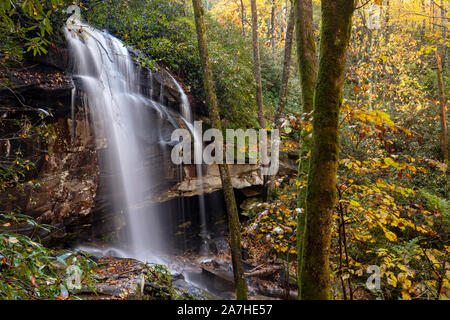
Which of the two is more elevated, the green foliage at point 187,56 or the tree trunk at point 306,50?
the green foliage at point 187,56

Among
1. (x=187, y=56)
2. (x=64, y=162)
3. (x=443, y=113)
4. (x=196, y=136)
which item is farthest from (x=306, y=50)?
(x=443, y=113)

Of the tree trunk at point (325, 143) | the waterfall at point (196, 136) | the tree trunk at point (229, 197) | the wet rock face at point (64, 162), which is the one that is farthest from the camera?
the waterfall at point (196, 136)

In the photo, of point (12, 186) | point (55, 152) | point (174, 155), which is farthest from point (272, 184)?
point (12, 186)

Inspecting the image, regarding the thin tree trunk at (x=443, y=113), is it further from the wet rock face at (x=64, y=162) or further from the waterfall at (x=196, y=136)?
the wet rock face at (x=64, y=162)

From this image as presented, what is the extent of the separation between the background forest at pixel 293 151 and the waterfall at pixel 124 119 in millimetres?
613

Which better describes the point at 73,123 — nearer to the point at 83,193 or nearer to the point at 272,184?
the point at 83,193

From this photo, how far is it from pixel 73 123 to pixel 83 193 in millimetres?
1733

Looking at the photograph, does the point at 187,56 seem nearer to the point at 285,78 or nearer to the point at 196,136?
the point at 196,136

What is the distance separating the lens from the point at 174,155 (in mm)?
7613

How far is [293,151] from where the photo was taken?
35.0 ft

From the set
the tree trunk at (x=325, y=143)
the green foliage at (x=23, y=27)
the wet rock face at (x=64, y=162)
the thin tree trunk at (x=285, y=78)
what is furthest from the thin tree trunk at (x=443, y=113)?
the green foliage at (x=23, y=27)

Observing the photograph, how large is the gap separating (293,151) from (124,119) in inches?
269

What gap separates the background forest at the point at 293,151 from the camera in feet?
9.27

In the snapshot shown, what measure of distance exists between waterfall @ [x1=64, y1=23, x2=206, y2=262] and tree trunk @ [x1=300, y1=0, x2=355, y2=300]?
5.47 meters
